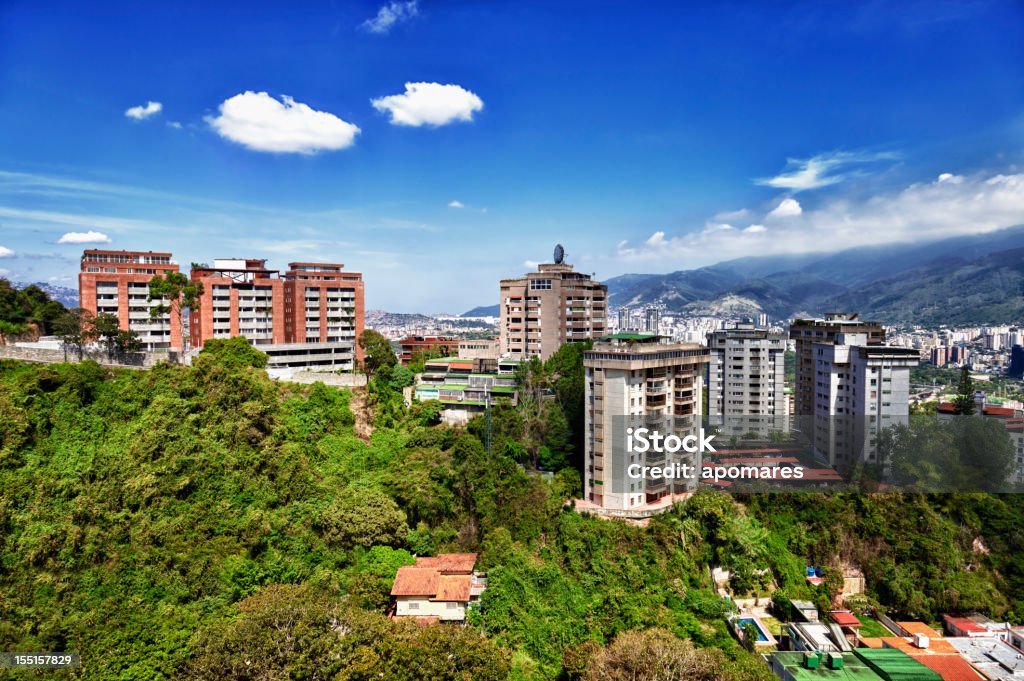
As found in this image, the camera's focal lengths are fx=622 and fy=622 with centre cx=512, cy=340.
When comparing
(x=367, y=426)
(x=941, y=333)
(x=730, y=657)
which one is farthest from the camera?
(x=941, y=333)

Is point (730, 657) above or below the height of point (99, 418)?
below

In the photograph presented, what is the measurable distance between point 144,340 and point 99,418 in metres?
10.1

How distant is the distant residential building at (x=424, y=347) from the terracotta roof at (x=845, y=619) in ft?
69.9

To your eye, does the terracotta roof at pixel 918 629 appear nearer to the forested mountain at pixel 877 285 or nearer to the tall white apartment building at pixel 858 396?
the tall white apartment building at pixel 858 396

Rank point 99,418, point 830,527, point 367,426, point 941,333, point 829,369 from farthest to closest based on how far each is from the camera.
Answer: point 941,333 < point 829,369 < point 367,426 < point 830,527 < point 99,418

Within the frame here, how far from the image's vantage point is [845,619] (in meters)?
14.2

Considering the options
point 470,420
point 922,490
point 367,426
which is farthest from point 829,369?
point 367,426

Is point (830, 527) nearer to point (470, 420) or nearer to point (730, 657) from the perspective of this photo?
point (730, 657)

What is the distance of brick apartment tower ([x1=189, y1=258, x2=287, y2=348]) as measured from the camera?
81.1 ft

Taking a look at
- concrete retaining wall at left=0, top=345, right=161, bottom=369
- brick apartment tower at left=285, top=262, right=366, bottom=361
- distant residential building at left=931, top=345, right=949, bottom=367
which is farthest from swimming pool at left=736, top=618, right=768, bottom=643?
distant residential building at left=931, top=345, right=949, bottom=367

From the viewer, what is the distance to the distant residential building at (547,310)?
25797 mm

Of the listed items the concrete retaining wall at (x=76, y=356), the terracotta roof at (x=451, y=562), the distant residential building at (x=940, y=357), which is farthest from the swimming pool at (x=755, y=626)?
the distant residential building at (x=940, y=357)

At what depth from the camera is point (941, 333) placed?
56031mm

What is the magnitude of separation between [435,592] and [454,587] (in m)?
0.40
